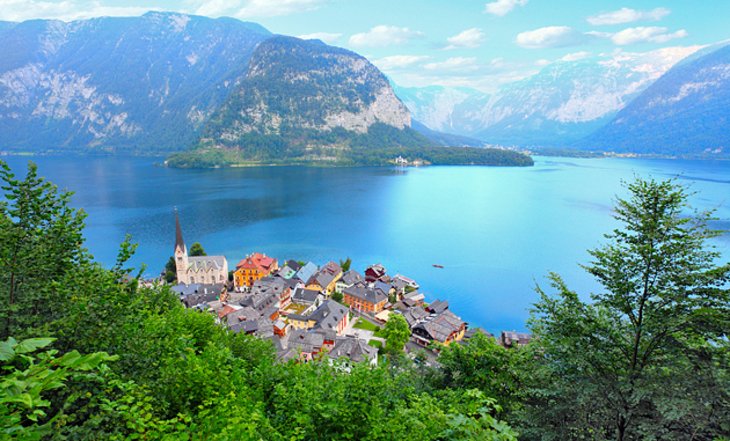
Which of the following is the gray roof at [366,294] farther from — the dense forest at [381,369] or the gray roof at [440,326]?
the dense forest at [381,369]

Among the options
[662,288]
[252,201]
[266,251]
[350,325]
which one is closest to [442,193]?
[252,201]

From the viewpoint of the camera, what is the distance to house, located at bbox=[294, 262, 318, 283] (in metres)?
49.1

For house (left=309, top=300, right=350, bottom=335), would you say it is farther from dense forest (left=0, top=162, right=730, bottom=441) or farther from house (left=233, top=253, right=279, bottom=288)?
dense forest (left=0, top=162, right=730, bottom=441)

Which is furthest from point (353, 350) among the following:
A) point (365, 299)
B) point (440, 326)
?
point (365, 299)

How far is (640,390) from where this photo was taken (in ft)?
24.5

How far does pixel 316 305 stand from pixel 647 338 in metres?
38.7

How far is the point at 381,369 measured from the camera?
27.6 feet

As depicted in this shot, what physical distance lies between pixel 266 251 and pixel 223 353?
183ft

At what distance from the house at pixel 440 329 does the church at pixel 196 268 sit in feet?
87.7

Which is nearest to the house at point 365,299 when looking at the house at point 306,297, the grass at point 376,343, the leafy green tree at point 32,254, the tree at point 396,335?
the house at point 306,297

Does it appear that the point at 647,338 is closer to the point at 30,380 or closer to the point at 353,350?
the point at 30,380

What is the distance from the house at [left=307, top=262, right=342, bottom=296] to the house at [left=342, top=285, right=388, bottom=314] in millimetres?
3359

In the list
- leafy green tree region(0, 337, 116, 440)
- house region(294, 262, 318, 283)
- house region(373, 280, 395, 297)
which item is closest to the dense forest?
leafy green tree region(0, 337, 116, 440)

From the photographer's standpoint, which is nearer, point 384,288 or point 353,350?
point 353,350
